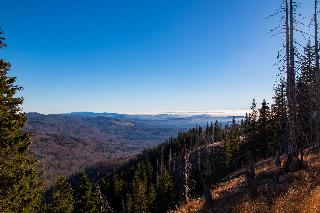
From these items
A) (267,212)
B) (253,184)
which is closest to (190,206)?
(253,184)

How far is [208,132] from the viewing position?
17475 centimetres

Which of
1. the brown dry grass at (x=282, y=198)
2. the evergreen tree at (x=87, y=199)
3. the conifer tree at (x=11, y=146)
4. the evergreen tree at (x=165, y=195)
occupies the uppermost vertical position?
the conifer tree at (x=11, y=146)

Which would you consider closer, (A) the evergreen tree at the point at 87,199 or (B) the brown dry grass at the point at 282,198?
(B) the brown dry grass at the point at 282,198

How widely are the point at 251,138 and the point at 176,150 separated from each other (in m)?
98.0

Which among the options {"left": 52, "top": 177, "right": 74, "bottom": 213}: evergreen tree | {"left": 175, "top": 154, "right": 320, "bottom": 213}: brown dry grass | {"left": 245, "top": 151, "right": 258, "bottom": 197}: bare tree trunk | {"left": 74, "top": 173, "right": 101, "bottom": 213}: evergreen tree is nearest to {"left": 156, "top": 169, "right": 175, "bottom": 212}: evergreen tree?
{"left": 74, "top": 173, "right": 101, "bottom": 213}: evergreen tree

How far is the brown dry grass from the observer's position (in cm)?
1661

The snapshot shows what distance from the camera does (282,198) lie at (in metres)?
18.1

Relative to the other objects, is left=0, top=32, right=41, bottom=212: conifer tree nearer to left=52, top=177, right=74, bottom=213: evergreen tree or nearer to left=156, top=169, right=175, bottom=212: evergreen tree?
left=52, top=177, right=74, bottom=213: evergreen tree

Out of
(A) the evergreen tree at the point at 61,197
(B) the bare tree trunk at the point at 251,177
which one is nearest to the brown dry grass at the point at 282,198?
(B) the bare tree trunk at the point at 251,177

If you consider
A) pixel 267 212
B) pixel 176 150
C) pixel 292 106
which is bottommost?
pixel 176 150

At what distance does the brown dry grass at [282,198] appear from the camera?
1661cm

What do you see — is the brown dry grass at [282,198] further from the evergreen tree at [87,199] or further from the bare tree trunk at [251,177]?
the evergreen tree at [87,199]

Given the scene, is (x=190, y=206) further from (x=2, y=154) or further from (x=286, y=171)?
(x=2, y=154)

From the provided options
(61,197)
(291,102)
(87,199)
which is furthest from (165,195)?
(291,102)
